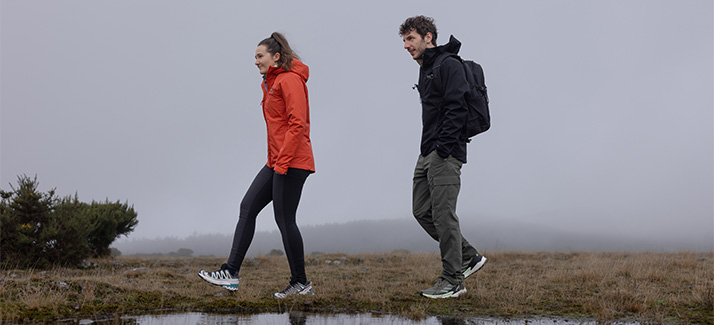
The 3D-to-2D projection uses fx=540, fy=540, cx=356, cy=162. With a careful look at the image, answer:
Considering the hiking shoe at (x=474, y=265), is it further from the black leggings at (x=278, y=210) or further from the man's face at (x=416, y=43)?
the man's face at (x=416, y=43)

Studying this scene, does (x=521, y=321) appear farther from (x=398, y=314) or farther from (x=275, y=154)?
(x=275, y=154)

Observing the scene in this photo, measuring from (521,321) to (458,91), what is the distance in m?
2.17

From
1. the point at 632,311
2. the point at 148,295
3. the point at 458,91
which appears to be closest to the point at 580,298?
the point at 632,311

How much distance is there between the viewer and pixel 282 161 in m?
5.13

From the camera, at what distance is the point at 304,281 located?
218 inches

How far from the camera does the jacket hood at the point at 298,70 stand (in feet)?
17.7

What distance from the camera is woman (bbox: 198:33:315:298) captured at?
203 inches

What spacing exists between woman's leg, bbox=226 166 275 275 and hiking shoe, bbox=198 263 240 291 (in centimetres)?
6

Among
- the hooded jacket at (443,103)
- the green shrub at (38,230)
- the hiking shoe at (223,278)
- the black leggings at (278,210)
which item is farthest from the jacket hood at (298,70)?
the green shrub at (38,230)

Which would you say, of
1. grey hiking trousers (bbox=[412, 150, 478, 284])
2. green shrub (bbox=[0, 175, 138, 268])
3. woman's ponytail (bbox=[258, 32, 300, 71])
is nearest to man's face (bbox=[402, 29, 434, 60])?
grey hiking trousers (bbox=[412, 150, 478, 284])

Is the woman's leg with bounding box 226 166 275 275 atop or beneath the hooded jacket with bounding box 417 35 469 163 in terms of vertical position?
beneath

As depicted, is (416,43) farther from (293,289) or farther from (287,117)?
(293,289)

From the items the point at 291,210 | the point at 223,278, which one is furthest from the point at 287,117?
the point at 223,278

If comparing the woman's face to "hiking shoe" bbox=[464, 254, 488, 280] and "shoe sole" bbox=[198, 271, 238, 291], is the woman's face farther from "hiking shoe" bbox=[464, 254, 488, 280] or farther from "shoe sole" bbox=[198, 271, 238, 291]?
"hiking shoe" bbox=[464, 254, 488, 280]
